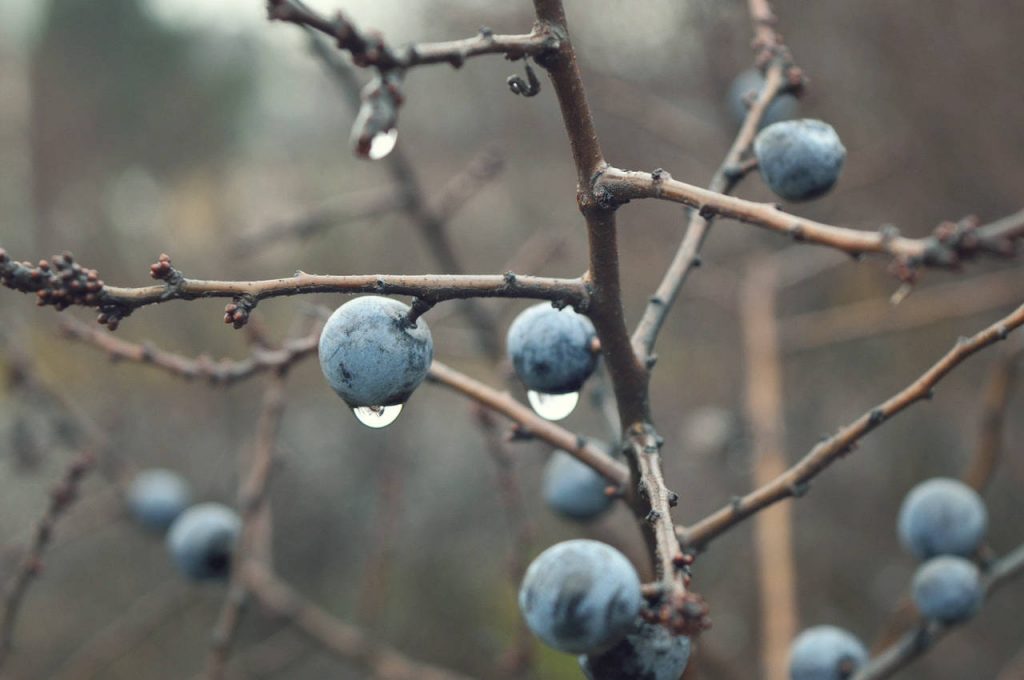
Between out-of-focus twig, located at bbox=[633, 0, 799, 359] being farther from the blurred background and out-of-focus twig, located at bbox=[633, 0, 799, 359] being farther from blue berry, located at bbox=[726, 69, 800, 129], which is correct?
the blurred background

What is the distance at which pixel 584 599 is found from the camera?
3.17 ft

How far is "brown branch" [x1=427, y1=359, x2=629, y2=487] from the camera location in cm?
133

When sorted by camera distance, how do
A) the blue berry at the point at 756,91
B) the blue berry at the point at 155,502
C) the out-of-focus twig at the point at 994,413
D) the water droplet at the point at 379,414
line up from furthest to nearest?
1. the blue berry at the point at 155,502
2. the out-of-focus twig at the point at 994,413
3. the blue berry at the point at 756,91
4. the water droplet at the point at 379,414

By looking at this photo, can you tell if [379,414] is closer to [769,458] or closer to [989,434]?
[989,434]

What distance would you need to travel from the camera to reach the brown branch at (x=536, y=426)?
4.38 ft

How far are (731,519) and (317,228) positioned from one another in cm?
185

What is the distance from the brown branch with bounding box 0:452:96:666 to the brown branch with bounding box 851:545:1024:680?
175cm

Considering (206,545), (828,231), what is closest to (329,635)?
(206,545)

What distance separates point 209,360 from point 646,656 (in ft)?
3.10

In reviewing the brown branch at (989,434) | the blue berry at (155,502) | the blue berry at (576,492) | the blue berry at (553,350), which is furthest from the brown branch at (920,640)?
the blue berry at (155,502)

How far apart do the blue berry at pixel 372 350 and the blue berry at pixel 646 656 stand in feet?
1.39

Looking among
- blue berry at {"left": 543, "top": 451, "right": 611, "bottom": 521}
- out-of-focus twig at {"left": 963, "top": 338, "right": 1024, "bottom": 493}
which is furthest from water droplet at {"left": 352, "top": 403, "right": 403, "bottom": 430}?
out-of-focus twig at {"left": 963, "top": 338, "right": 1024, "bottom": 493}

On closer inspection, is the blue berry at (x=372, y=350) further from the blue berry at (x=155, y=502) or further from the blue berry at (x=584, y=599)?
the blue berry at (x=155, y=502)

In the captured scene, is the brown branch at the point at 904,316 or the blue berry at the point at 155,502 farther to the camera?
the brown branch at the point at 904,316
